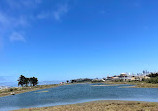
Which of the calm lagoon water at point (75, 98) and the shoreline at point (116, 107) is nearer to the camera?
the shoreline at point (116, 107)

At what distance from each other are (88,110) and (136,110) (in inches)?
397

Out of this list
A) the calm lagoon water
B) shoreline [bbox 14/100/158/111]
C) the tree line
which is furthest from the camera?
the tree line

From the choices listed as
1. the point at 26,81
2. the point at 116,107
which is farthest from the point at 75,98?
the point at 26,81

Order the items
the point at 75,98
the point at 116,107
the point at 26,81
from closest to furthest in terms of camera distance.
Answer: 1. the point at 116,107
2. the point at 75,98
3. the point at 26,81

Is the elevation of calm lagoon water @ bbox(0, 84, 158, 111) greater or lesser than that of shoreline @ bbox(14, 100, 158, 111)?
lesser

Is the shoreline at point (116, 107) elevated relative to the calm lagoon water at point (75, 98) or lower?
elevated

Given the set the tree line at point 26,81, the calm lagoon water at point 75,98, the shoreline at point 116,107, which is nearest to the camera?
the shoreline at point 116,107

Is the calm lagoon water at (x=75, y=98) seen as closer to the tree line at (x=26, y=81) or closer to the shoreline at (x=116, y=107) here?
the shoreline at (x=116, y=107)

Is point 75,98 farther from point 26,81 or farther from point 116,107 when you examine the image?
point 26,81

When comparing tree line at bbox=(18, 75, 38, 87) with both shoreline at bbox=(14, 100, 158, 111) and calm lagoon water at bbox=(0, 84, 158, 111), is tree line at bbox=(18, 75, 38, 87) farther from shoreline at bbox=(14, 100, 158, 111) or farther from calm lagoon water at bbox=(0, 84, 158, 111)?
shoreline at bbox=(14, 100, 158, 111)

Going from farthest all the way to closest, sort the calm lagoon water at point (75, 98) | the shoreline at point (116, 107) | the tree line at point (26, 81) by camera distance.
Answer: the tree line at point (26, 81)
the calm lagoon water at point (75, 98)
the shoreline at point (116, 107)

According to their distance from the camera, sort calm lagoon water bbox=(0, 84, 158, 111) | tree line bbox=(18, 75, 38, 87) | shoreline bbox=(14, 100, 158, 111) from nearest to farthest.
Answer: shoreline bbox=(14, 100, 158, 111) → calm lagoon water bbox=(0, 84, 158, 111) → tree line bbox=(18, 75, 38, 87)

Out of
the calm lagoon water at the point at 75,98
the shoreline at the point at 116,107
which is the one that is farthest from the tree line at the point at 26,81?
the shoreline at the point at 116,107

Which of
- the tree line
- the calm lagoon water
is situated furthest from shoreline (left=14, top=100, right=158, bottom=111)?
the tree line
